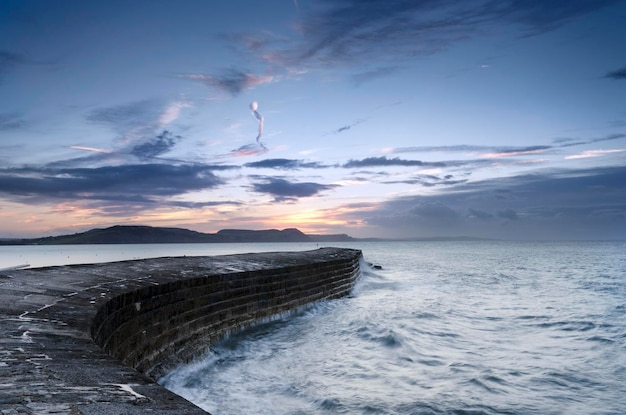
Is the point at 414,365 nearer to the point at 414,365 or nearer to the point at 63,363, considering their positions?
the point at 414,365

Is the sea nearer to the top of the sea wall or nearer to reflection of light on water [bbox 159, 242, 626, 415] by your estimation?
reflection of light on water [bbox 159, 242, 626, 415]

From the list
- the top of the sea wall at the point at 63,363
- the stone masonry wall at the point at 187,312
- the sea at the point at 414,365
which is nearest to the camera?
the top of the sea wall at the point at 63,363

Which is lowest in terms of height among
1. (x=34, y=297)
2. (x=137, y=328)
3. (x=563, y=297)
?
(x=563, y=297)

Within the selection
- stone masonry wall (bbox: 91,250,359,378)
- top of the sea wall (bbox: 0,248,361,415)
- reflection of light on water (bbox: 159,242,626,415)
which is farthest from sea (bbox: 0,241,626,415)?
top of the sea wall (bbox: 0,248,361,415)

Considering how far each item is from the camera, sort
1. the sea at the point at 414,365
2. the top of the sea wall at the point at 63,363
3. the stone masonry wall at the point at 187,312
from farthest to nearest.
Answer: the sea at the point at 414,365, the stone masonry wall at the point at 187,312, the top of the sea wall at the point at 63,363

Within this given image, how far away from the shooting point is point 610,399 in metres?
9.33

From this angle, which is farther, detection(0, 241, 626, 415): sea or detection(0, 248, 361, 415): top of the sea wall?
detection(0, 241, 626, 415): sea

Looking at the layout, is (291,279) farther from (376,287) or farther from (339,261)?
(376,287)

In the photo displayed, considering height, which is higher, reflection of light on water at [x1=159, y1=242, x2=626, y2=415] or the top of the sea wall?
the top of the sea wall

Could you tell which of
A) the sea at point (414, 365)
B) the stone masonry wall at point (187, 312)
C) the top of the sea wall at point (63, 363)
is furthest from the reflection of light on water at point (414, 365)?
the top of the sea wall at point (63, 363)

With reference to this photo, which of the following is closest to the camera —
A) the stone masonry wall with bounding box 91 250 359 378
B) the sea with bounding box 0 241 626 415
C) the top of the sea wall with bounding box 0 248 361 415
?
the top of the sea wall with bounding box 0 248 361 415

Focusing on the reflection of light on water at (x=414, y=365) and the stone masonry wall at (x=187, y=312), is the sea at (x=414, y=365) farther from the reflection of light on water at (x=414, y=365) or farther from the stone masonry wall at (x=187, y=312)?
the stone masonry wall at (x=187, y=312)

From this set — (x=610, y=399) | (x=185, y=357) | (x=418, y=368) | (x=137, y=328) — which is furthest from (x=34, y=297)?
(x=610, y=399)

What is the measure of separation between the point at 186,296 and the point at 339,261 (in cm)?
1469
